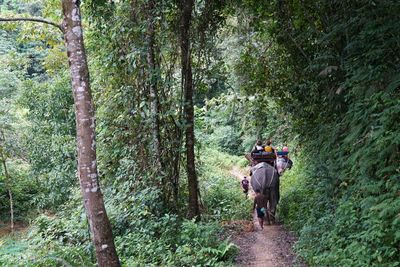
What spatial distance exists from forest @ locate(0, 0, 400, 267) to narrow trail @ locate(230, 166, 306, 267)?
178mm

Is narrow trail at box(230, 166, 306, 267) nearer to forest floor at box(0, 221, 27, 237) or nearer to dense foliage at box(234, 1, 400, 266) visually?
dense foliage at box(234, 1, 400, 266)

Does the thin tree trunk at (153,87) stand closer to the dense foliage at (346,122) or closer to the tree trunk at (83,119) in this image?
the dense foliage at (346,122)

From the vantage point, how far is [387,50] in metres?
6.68

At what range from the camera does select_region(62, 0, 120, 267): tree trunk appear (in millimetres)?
5680

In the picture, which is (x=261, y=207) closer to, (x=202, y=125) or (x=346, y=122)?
(x=202, y=125)

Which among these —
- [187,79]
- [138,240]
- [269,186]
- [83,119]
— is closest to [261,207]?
[269,186]

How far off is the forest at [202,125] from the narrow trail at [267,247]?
18cm

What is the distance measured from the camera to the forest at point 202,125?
227 inches

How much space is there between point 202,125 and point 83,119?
25.5 ft

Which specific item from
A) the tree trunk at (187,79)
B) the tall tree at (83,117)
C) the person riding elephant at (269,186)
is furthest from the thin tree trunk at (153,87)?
the tall tree at (83,117)

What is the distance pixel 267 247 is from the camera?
8.66m

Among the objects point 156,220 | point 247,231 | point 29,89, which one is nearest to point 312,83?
point 247,231

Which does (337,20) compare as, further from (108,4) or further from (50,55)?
(50,55)

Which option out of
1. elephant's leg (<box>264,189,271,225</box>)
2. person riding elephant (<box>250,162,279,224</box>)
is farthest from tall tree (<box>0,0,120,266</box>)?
person riding elephant (<box>250,162,279,224</box>)
